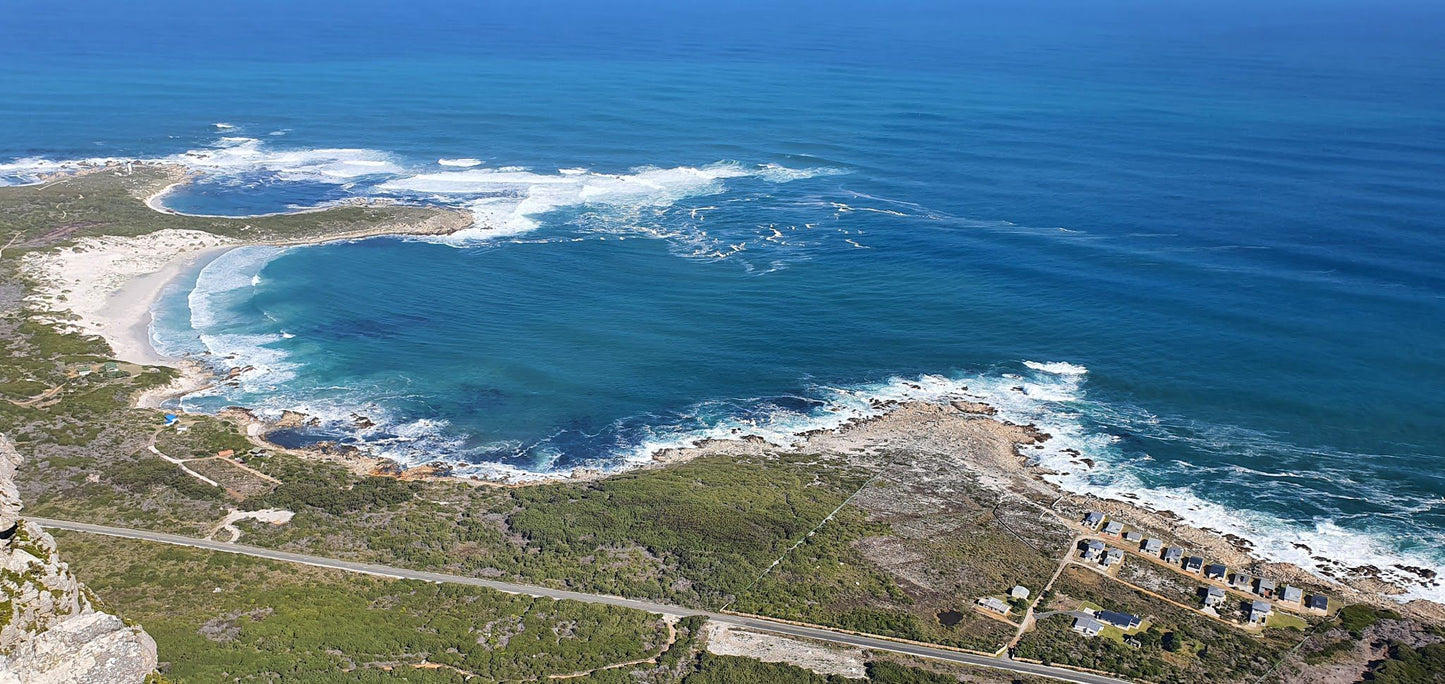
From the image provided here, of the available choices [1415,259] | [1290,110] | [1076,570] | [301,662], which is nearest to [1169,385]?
[1076,570]

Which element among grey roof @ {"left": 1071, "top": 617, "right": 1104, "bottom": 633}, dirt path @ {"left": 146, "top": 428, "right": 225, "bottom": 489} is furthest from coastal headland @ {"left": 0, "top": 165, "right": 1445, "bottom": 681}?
grey roof @ {"left": 1071, "top": 617, "right": 1104, "bottom": 633}

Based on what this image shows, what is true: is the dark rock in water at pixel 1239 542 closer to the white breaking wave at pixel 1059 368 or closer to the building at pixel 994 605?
the building at pixel 994 605

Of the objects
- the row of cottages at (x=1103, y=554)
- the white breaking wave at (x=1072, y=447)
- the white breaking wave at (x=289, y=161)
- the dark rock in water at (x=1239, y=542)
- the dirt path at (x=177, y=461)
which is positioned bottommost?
the dirt path at (x=177, y=461)

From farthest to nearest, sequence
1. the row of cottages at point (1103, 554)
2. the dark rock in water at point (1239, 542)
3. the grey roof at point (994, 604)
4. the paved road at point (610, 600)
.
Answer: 1. the dark rock in water at point (1239, 542)
2. the row of cottages at point (1103, 554)
3. the grey roof at point (994, 604)
4. the paved road at point (610, 600)

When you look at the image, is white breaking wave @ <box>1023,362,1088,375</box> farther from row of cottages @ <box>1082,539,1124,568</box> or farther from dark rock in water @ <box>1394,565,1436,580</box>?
dark rock in water @ <box>1394,565,1436,580</box>

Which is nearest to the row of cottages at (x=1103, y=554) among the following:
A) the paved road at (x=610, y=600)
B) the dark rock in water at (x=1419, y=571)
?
the paved road at (x=610, y=600)

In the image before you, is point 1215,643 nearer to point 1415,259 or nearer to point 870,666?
point 870,666

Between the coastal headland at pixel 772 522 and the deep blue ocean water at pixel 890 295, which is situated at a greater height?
the deep blue ocean water at pixel 890 295
